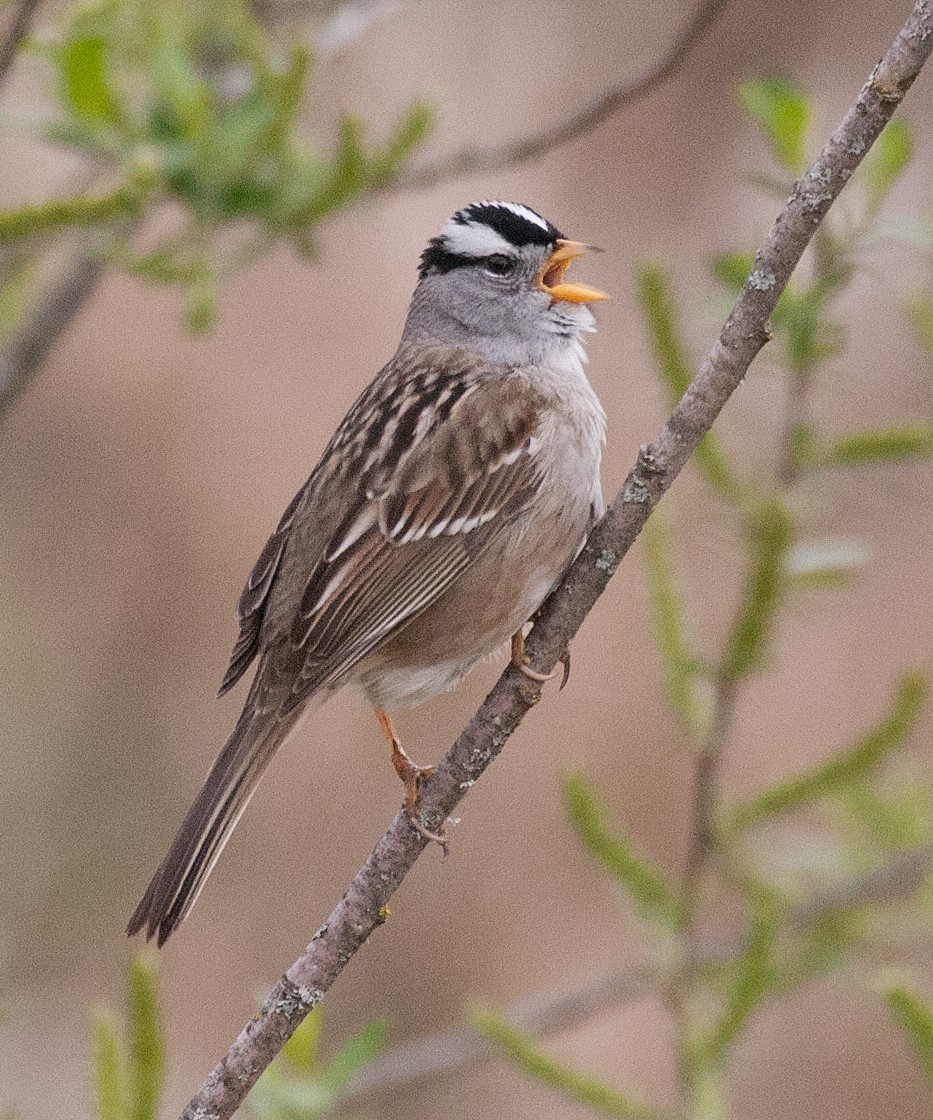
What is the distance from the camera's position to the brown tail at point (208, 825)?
9.73ft

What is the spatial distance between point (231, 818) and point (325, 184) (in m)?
1.41

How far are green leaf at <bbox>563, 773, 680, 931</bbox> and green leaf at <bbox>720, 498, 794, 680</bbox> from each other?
1.27 feet

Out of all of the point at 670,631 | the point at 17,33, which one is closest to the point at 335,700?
the point at 670,631

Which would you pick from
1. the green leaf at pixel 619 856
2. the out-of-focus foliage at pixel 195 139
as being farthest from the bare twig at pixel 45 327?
the green leaf at pixel 619 856

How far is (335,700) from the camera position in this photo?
333 inches

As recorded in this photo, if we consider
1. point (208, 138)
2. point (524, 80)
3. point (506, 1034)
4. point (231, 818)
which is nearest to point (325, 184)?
point (208, 138)

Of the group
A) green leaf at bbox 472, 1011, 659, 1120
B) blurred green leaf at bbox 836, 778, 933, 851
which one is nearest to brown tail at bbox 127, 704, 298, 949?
green leaf at bbox 472, 1011, 659, 1120

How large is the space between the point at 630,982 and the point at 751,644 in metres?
1.25

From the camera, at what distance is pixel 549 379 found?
3.83 meters

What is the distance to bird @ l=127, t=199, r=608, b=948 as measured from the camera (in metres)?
3.50

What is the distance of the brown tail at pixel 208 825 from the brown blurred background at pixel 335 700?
170 inches

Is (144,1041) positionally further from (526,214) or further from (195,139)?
(526,214)

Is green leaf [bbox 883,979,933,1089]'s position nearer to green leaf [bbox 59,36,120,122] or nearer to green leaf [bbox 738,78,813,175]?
green leaf [bbox 738,78,813,175]

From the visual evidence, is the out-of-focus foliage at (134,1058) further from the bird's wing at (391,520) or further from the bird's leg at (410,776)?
the bird's wing at (391,520)
